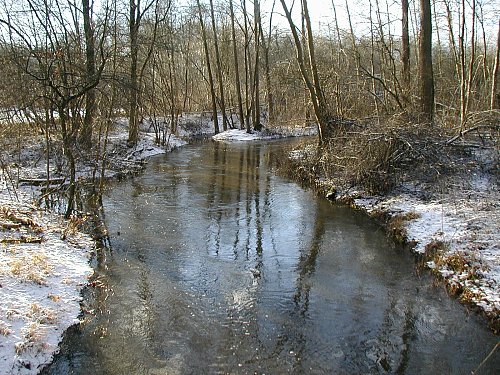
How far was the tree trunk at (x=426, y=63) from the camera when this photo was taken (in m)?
13.0

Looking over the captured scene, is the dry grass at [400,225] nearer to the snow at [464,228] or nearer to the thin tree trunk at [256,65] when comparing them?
the snow at [464,228]

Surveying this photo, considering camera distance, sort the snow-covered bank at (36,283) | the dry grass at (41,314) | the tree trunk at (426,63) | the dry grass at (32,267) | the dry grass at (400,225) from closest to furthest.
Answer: the snow-covered bank at (36,283) → the dry grass at (41,314) → the dry grass at (32,267) → the dry grass at (400,225) → the tree trunk at (426,63)

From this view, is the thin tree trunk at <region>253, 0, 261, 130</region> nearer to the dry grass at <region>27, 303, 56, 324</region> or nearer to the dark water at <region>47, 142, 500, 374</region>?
the dark water at <region>47, 142, 500, 374</region>

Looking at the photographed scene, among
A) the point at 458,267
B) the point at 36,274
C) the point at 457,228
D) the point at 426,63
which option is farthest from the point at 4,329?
the point at 426,63

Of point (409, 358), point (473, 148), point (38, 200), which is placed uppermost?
point (473, 148)

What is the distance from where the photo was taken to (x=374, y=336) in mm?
5660

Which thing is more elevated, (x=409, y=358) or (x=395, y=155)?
(x=395, y=155)

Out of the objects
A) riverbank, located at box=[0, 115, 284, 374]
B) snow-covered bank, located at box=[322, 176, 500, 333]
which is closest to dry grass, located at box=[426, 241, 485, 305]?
snow-covered bank, located at box=[322, 176, 500, 333]

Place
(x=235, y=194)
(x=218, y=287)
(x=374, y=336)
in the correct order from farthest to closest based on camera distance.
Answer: (x=235, y=194)
(x=218, y=287)
(x=374, y=336)

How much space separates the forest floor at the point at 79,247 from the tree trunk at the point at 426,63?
2.53 m

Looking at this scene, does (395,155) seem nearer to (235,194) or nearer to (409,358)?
(235,194)

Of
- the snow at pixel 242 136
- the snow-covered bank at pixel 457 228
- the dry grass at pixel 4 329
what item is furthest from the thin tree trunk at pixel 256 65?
the dry grass at pixel 4 329

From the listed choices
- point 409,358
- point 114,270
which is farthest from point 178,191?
point 409,358

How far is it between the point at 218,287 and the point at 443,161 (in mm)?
7187
